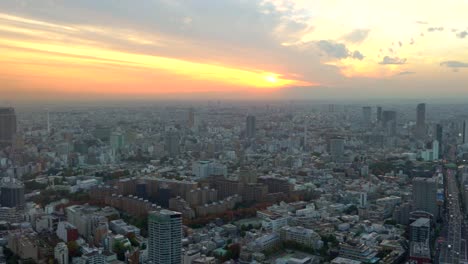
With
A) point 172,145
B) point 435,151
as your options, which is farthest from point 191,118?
point 435,151

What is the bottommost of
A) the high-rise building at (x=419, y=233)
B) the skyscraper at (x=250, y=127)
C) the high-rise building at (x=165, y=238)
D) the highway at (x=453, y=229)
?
the highway at (x=453, y=229)

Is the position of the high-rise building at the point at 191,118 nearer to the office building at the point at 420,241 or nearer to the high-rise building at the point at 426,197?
the high-rise building at the point at 426,197

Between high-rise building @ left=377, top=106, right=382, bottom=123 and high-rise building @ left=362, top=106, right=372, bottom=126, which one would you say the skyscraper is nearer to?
high-rise building @ left=362, top=106, right=372, bottom=126

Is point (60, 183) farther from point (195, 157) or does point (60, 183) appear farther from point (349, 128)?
point (349, 128)

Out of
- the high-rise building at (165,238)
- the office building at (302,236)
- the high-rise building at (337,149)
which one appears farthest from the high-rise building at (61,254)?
the high-rise building at (337,149)

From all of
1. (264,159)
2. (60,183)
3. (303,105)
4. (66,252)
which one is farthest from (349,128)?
(66,252)

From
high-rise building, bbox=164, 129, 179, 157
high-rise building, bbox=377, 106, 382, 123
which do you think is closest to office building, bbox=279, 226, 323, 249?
high-rise building, bbox=164, 129, 179, 157
